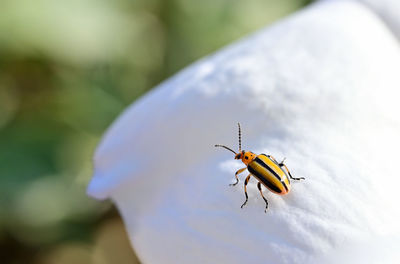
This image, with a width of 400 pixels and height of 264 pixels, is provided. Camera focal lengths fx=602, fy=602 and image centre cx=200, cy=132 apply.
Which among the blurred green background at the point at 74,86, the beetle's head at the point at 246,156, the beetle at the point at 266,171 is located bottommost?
the beetle at the point at 266,171

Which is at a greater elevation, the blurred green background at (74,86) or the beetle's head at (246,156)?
the blurred green background at (74,86)

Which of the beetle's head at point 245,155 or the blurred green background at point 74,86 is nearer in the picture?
the beetle's head at point 245,155

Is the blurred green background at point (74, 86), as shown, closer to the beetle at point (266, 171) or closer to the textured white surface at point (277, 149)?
the textured white surface at point (277, 149)

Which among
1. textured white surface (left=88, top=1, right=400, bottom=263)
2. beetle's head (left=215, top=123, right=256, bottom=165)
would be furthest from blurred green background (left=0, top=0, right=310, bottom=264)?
beetle's head (left=215, top=123, right=256, bottom=165)

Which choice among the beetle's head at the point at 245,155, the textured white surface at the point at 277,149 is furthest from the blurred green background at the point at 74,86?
the beetle's head at the point at 245,155

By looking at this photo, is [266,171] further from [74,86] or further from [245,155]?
[74,86]

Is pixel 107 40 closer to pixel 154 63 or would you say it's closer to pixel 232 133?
pixel 154 63
